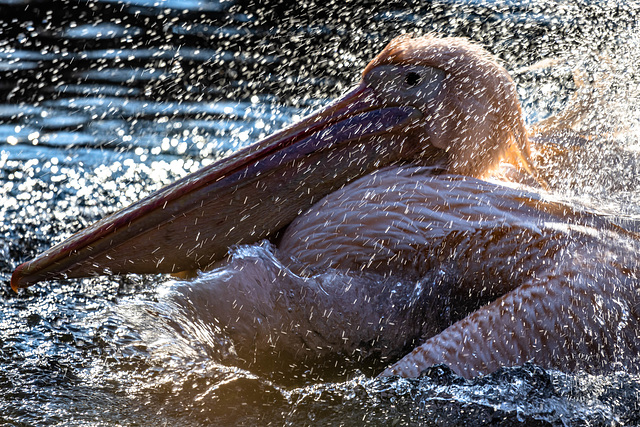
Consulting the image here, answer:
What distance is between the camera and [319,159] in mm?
2564

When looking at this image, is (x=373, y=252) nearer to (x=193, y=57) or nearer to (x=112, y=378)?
(x=112, y=378)

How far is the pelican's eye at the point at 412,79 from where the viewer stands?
2654 mm

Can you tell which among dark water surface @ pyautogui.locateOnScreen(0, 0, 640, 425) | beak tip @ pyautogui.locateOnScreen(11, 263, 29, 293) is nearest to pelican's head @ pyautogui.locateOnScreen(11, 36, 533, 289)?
beak tip @ pyautogui.locateOnScreen(11, 263, 29, 293)

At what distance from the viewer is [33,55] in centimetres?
536

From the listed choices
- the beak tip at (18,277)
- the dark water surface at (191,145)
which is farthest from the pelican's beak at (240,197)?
the dark water surface at (191,145)

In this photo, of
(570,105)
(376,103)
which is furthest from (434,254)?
(570,105)

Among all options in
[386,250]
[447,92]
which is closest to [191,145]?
[447,92]

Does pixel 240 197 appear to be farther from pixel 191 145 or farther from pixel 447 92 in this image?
pixel 191 145

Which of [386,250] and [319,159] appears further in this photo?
[319,159]

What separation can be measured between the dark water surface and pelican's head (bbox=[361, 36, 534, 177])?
39 centimetres

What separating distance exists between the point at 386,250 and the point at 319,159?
40 cm

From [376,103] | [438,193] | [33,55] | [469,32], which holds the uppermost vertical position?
[376,103]

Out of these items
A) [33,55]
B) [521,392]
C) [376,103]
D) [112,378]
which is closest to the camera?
[521,392]

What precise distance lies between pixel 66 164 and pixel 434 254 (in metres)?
2.37
